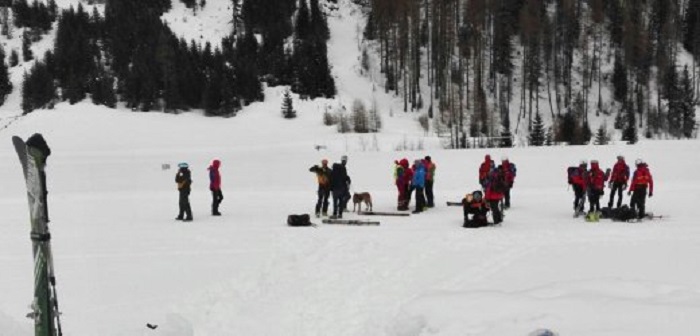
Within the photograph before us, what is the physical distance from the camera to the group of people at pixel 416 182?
57.4ft

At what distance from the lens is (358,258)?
11.9 meters

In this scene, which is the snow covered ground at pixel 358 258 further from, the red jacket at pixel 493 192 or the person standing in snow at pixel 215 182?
the red jacket at pixel 493 192

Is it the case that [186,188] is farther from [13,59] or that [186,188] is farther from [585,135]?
[13,59]

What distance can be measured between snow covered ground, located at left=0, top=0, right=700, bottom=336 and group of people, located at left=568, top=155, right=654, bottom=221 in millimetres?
587

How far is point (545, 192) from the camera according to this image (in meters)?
20.9

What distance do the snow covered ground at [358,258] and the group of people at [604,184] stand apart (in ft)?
1.93

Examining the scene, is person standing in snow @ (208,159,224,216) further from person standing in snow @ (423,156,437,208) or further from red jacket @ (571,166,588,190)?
red jacket @ (571,166,588,190)

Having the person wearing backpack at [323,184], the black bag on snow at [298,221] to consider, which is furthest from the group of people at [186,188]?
the black bag on snow at [298,221]

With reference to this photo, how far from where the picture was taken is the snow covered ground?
7.97 metres

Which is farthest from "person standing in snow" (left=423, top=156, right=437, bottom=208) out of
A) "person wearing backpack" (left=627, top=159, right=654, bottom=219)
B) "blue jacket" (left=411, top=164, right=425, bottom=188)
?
"person wearing backpack" (left=627, top=159, right=654, bottom=219)

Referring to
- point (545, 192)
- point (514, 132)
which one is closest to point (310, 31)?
point (514, 132)

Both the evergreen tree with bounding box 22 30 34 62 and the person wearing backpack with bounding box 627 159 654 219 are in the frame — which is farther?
the evergreen tree with bounding box 22 30 34 62

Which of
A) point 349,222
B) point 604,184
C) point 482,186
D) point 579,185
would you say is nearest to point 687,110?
point 604,184

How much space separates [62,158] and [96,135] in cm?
794
